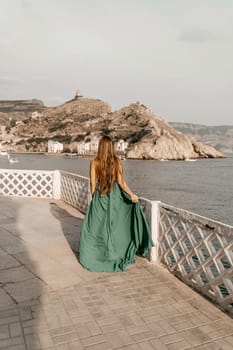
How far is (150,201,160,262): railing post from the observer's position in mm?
5523

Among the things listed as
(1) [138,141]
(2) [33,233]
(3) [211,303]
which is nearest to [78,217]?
(2) [33,233]

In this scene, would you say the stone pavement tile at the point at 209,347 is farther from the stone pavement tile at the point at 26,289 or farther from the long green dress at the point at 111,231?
the stone pavement tile at the point at 26,289

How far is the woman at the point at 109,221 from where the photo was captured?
16.2ft

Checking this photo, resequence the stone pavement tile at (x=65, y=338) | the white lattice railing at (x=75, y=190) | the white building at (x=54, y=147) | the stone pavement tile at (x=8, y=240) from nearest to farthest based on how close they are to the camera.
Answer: the stone pavement tile at (x=65, y=338)
the stone pavement tile at (x=8, y=240)
the white lattice railing at (x=75, y=190)
the white building at (x=54, y=147)

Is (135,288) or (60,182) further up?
(60,182)

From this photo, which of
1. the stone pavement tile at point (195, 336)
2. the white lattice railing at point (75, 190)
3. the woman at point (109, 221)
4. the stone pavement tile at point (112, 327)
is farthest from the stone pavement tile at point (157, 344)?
the white lattice railing at point (75, 190)

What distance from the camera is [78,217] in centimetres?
877

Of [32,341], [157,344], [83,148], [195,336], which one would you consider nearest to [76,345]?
[32,341]

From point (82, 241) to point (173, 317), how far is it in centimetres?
185

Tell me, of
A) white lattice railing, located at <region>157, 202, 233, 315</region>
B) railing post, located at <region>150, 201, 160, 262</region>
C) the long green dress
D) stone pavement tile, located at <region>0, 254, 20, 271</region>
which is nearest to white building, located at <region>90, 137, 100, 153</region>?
stone pavement tile, located at <region>0, 254, 20, 271</region>

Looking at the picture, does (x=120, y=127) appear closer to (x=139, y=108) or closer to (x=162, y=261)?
(x=139, y=108)

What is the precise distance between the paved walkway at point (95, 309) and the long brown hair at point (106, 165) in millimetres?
1348

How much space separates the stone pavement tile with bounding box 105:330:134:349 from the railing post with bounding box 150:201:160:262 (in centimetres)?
217

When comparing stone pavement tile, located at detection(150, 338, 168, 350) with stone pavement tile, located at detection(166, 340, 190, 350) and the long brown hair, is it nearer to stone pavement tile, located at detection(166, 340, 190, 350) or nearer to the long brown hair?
stone pavement tile, located at detection(166, 340, 190, 350)
